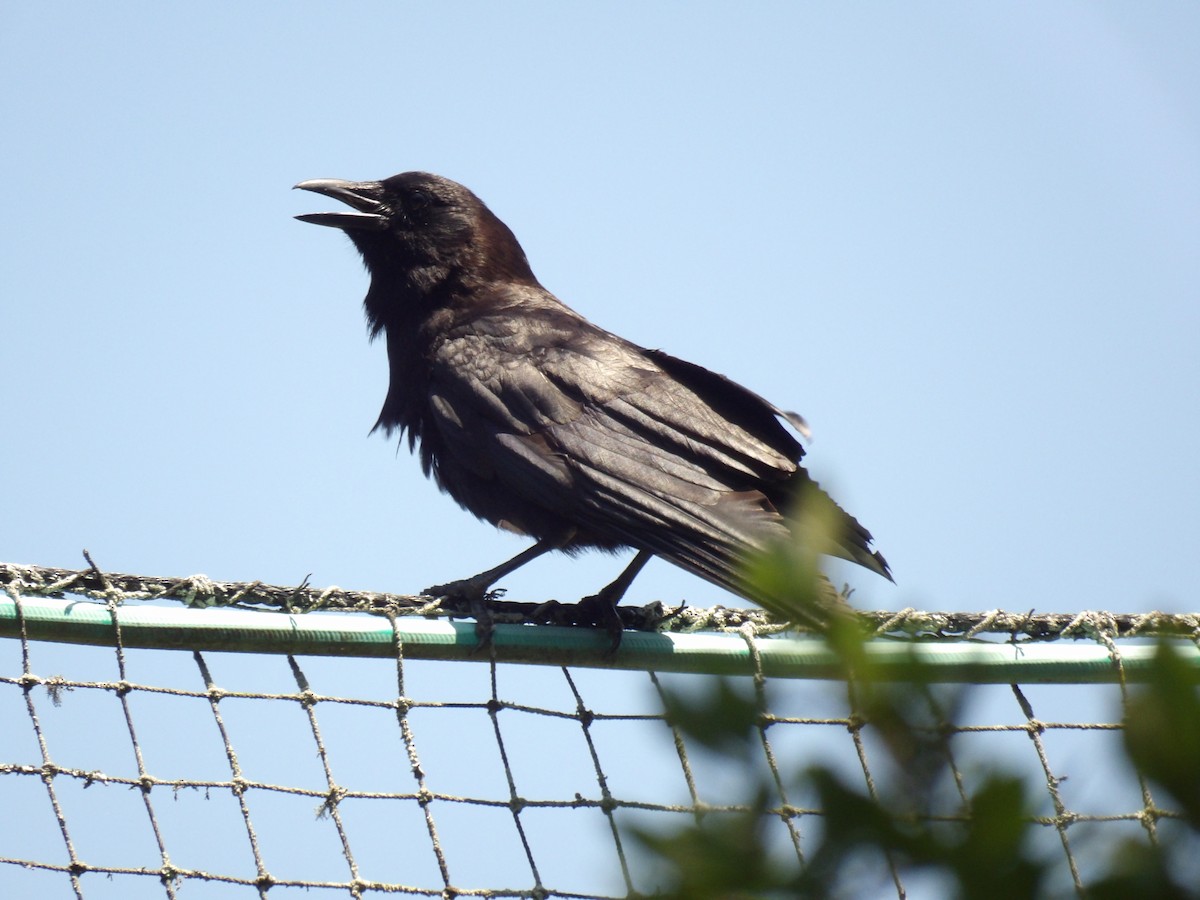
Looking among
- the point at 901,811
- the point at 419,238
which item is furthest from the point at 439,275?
the point at 901,811

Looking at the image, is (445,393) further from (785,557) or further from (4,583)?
(785,557)

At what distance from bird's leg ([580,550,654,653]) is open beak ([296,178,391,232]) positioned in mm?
2542

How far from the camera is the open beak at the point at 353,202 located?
21.9 ft

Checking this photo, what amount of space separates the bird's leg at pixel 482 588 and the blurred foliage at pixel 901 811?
2.68 metres

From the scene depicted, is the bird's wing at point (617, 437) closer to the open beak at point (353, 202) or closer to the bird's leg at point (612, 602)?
the bird's leg at point (612, 602)

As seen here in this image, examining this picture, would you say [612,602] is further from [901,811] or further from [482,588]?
[901,811]

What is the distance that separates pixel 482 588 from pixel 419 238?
2.46 metres

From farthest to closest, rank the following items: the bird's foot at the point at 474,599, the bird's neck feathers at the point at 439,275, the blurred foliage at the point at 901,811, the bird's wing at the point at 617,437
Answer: the bird's neck feathers at the point at 439,275
the bird's wing at the point at 617,437
the bird's foot at the point at 474,599
the blurred foliage at the point at 901,811

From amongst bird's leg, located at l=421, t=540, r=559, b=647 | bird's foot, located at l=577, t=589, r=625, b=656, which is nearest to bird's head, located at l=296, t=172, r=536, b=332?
bird's leg, located at l=421, t=540, r=559, b=647

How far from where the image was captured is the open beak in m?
6.67

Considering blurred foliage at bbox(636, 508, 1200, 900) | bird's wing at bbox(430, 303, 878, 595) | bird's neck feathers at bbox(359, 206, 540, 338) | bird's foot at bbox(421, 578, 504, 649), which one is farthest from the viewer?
Answer: bird's neck feathers at bbox(359, 206, 540, 338)

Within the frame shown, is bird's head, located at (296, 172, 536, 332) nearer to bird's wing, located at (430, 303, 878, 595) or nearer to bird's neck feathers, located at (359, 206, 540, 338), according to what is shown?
bird's neck feathers, located at (359, 206, 540, 338)

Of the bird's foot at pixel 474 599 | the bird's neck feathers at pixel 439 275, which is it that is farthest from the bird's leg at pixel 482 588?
the bird's neck feathers at pixel 439 275

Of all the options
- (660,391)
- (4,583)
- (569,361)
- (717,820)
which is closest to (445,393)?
(569,361)
